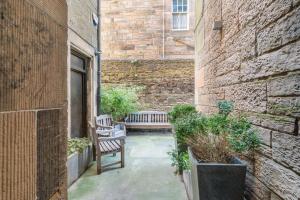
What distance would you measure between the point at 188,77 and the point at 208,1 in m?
5.11

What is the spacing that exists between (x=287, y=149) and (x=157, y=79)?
25.7 feet

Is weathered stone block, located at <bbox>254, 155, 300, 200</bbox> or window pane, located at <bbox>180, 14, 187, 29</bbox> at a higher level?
window pane, located at <bbox>180, 14, 187, 29</bbox>

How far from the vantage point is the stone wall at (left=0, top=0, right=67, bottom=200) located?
636 mm

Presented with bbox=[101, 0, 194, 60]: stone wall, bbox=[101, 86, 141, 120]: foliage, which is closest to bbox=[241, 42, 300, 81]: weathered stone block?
bbox=[101, 86, 141, 120]: foliage

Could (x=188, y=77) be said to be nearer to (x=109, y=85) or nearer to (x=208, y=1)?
(x=109, y=85)

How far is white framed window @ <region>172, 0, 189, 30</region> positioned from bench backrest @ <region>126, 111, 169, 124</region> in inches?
244

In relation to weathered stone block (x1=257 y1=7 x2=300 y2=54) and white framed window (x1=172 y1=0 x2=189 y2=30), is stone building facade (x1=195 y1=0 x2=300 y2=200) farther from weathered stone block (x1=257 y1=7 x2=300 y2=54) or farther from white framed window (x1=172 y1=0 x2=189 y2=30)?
white framed window (x1=172 y1=0 x2=189 y2=30)

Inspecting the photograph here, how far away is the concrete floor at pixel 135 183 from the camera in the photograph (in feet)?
10.9

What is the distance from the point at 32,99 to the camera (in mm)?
765

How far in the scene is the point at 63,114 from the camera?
3.52ft

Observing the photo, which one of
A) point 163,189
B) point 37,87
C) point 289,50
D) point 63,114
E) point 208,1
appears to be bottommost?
point 163,189

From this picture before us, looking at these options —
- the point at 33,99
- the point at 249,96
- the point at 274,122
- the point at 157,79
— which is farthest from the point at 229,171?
the point at 157,79

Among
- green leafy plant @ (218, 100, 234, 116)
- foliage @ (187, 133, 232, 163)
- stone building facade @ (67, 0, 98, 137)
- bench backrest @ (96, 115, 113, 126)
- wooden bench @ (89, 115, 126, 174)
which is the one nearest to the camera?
foliage @ (187, 133, 232, 163)

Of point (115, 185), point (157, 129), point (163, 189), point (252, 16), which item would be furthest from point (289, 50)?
point (157, 129)
